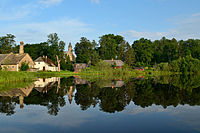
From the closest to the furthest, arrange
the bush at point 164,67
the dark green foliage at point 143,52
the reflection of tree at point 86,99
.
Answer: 1. the reflection of tree at point 86,99
2. the bush at point 164,67
3. the dark green foliage at point 143,52

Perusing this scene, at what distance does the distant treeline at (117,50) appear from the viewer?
79.3 m

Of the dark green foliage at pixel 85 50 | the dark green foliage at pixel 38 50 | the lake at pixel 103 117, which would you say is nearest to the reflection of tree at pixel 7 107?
the lake at pixel 103 117

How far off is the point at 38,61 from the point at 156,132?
7082cm

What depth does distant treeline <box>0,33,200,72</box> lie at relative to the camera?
79.3m

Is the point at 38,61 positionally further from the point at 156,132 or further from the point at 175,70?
the point at 156,132

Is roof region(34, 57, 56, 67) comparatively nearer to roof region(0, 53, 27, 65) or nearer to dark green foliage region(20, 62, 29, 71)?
roof region(0, 53, 27, 65)

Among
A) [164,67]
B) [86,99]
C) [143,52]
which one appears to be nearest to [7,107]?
[86,99]

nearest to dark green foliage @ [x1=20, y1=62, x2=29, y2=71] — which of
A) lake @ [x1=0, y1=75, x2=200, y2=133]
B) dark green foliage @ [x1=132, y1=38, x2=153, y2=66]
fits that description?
lake @ [x1=0, y1=75, x2=200, y2=133]

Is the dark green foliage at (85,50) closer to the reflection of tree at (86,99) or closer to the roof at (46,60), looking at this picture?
the roof at (46,60)

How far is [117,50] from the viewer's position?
343ft

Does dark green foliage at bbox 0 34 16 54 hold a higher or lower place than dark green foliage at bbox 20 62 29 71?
higher

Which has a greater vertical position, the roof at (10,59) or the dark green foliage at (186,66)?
the roof at (10,59)

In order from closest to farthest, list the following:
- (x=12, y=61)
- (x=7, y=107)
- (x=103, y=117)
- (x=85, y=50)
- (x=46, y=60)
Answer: (x=103, y=117) < (x=7, y=107) < (x=12, y=61) < (x=46, y=60) < (x=85, y=50)

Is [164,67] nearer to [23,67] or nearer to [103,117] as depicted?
[23,67]
